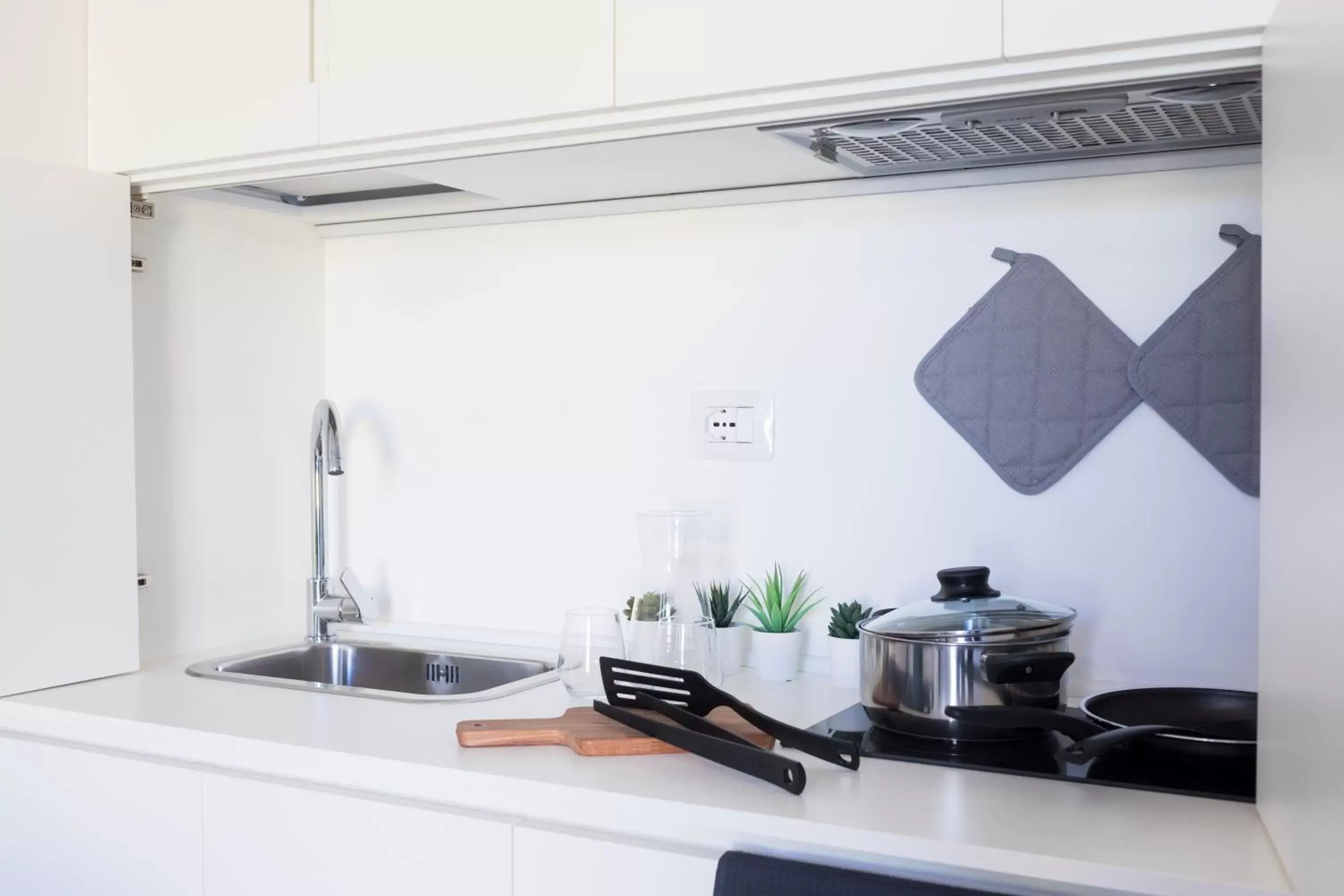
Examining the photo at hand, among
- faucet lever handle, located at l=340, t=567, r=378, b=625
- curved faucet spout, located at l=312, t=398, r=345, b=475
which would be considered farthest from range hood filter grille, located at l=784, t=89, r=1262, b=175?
faucet lever handle, located at l=340, t=567, r=378, b=625

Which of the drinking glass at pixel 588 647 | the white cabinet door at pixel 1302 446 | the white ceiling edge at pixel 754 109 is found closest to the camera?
the white cabinet door at pixel 1302 446

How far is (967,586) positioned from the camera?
138 centimetres

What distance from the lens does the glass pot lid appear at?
130cm

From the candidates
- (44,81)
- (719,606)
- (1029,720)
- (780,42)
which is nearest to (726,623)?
(719,606)

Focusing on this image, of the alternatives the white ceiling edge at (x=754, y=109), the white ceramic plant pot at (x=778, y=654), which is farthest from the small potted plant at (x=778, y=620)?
the white ceiling edge at (x=754, y=109)

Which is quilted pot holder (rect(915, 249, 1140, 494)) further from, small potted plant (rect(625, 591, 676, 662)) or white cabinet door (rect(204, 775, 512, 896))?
white cabinet door (rect(204, 775, 512, 896))

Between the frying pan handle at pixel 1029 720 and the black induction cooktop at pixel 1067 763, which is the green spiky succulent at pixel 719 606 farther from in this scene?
the frying pan handle at pixel 1029 720

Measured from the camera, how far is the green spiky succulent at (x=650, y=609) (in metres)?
1.73

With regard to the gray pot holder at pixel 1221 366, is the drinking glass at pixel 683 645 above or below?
below

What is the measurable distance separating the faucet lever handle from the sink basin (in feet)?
0.23

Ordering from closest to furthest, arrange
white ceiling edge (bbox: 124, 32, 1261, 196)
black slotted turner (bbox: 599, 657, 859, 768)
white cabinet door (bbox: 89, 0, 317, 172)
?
white ceiling edge (bbox: 124, 32, 1261, 196), black slotted turner (bbox: 599, 657, 859, 768), white cabinet door (bbox: 89, 0, 317, 172)

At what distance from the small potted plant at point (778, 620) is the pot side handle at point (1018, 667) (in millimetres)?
431

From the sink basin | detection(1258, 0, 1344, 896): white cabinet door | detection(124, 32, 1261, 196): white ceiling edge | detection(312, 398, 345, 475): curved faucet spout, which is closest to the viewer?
detection(1258, 0, 1344, 896): white cabinet door

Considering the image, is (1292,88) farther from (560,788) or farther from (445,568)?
(445,568)
